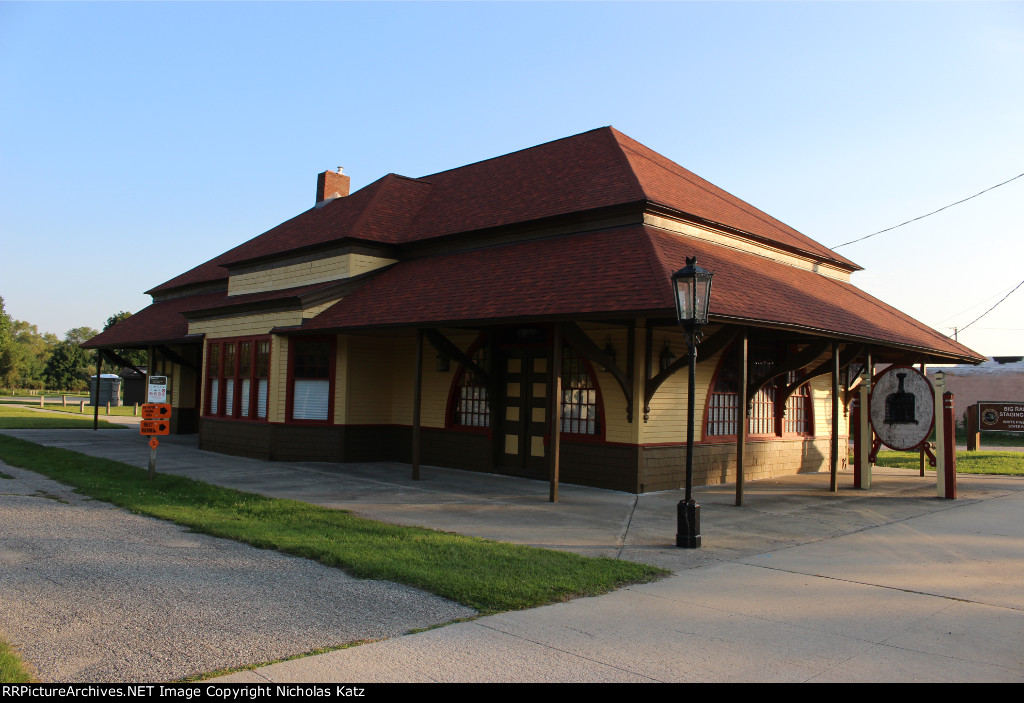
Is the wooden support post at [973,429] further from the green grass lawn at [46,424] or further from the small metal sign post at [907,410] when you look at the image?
the green grass lawn at [46,424]

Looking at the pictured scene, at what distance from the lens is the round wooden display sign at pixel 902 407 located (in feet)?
44.4

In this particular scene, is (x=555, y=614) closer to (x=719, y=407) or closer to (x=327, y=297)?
(x=719, y=407)

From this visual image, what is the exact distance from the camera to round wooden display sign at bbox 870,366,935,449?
1352 centimetres

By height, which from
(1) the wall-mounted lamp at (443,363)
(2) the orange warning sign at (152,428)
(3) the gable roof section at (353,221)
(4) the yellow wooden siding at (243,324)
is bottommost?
(2) the orange warning sign at (152,428)

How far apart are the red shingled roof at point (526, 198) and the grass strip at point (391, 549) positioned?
703 cm

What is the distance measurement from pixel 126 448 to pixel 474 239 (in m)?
10.7

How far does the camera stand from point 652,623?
5.43 metres

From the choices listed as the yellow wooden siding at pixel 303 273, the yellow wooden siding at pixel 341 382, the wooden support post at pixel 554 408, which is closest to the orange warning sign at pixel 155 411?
the yellow wooden siding at pixel 341 382

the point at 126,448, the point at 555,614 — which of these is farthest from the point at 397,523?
the point at 126,448

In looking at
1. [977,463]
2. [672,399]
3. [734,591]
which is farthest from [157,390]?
[977,463]

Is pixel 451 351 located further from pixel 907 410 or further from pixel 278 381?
pixel 907 410

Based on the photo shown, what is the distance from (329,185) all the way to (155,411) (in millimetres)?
13643

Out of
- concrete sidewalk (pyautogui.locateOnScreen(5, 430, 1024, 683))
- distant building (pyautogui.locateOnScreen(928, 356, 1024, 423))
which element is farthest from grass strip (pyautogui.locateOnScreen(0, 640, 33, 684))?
distant building (pyautogui.locateOnScreen(928, 356, 1024, 423))

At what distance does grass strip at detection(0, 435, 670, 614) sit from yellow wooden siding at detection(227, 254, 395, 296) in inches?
248
